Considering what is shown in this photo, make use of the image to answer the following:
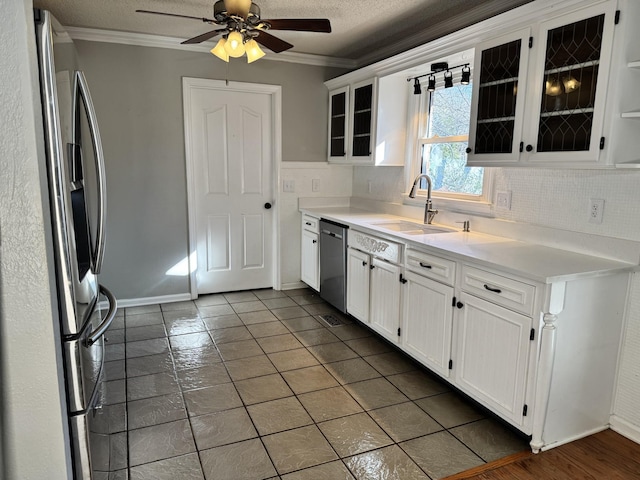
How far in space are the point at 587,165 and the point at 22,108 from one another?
86.1 inches

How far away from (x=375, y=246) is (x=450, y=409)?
1.21m

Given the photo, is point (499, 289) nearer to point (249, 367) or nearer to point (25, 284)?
point (249, 367)

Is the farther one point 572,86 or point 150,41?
point 150,41

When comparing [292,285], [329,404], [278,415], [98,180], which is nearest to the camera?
[98,180]

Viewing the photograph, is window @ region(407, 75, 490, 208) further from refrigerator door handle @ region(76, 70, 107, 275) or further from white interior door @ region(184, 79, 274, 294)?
refrigerator door handle @ region(76, 70, 107, 275)

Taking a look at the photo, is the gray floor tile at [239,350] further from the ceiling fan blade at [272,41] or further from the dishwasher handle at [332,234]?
the ceiling fan blade at [272,41]

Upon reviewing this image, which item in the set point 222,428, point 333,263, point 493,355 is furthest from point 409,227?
point 222,428

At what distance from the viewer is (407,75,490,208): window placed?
10.8 ft

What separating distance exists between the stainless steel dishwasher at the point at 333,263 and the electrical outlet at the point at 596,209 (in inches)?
70.3

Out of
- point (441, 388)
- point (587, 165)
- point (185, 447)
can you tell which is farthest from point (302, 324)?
point (587, 165)

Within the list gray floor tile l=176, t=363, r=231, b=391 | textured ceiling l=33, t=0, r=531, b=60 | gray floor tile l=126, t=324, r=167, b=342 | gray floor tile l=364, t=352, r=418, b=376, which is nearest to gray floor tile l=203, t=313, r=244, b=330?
gray floor tile l=126, t=324, r=167, b=342

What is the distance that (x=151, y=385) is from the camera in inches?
109

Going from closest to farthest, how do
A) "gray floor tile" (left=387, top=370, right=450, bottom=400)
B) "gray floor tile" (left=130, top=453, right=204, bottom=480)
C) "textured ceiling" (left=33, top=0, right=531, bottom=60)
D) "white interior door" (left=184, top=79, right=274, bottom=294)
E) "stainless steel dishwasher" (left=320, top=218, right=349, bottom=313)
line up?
"gray floor tile" (left=130, top=453, right=204, bottom=480), "gray floor tile" (left=387, top=370, right=450, bottom=400), "textured ceiling" (left=33, top=0, right=531, bottom=60), "stainless steel dishwasher" (left=320, top=218, right=349, bottom=313), "white interior door" (left=184, top=79, right=274, bottom=294)

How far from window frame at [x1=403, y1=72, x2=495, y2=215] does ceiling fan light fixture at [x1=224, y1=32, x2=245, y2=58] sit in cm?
164
